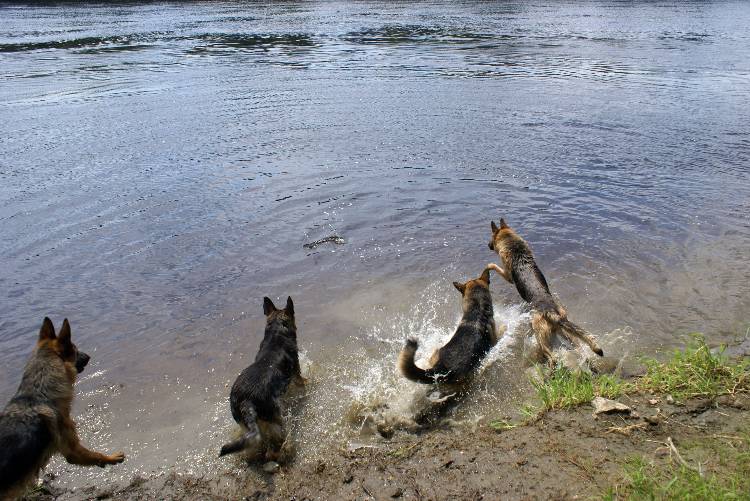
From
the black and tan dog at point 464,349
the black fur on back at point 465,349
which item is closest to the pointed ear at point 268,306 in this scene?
the black and tan dog at point 464,349

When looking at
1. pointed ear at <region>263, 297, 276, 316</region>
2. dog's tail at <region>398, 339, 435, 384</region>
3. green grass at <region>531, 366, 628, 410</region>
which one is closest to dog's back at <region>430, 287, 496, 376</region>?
dog's tail at <region>398, 339, 435, 384</region>

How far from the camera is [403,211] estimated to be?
10156mm

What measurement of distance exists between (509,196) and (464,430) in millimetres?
6625

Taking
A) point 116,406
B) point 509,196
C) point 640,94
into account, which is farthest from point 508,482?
point 640,94

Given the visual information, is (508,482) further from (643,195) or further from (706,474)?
(643,195)

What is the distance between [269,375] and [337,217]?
17.0ft

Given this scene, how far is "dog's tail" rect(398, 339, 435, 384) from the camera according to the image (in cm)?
501

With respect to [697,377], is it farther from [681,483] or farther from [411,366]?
[411,366]

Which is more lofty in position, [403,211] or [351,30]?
[351,30]

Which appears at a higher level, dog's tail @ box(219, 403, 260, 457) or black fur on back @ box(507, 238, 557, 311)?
black fur on back @ box(507, 238, 557, 311)

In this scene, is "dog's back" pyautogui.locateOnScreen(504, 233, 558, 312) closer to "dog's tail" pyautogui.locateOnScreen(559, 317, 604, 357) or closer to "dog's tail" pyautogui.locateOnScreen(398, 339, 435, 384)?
"dog's tail" pyautogui.locateOnScreen(559, 317, 604, 357)

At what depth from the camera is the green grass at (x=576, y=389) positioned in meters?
4.84

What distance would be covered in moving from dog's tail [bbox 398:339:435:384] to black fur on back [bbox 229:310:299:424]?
1.26 meters

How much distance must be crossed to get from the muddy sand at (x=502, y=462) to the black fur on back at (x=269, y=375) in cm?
52
